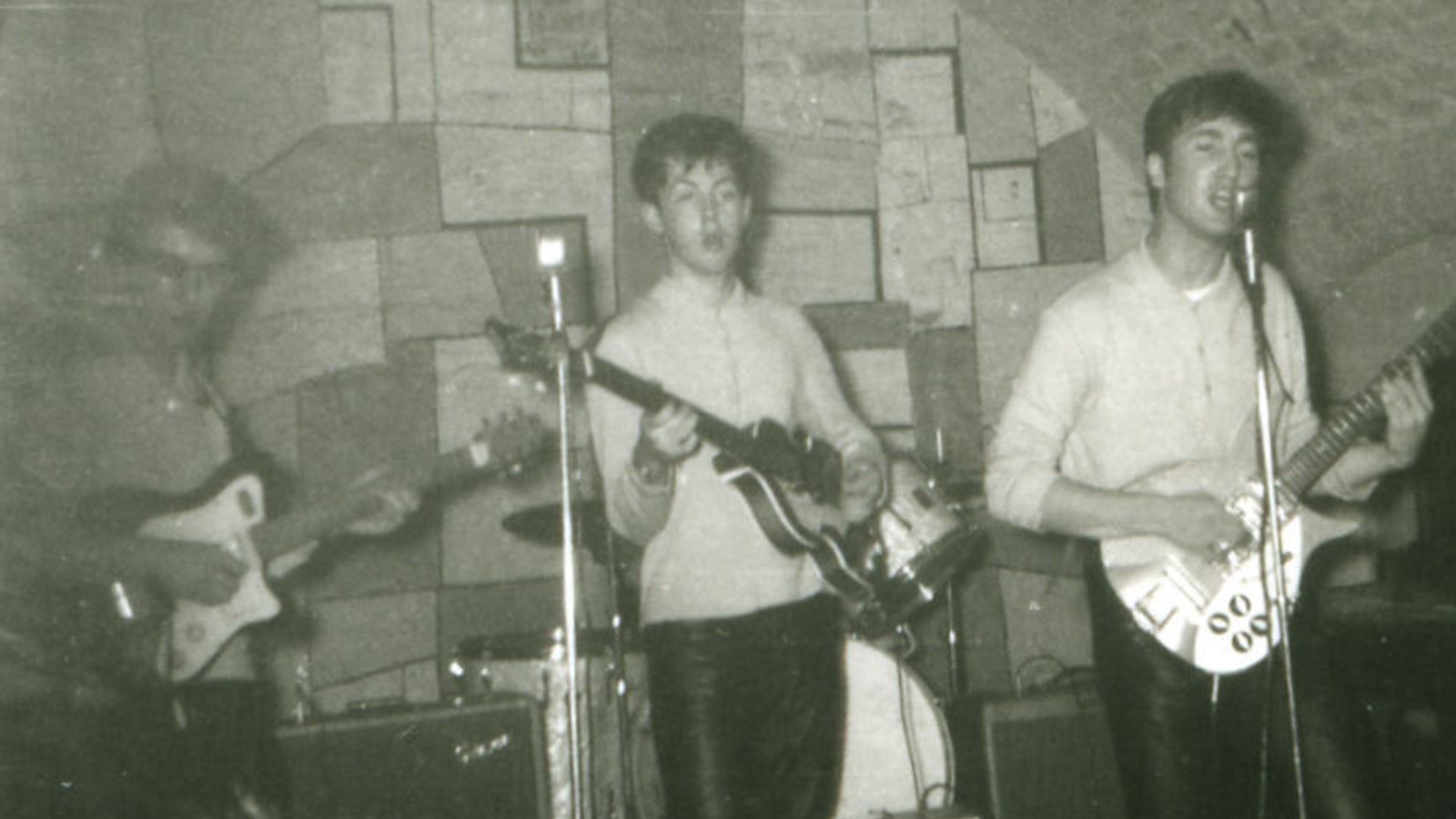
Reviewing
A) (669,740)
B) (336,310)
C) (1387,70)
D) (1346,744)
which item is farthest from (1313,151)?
(336,310)

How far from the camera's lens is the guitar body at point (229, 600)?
3133 millimetres

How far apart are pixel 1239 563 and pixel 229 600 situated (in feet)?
7.12

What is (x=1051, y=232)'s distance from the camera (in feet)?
16.5

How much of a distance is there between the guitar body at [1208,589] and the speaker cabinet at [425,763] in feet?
5.09

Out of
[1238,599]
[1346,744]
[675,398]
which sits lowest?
[1346,744]

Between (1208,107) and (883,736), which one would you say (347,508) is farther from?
(1208,107)

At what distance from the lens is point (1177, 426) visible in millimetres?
2904

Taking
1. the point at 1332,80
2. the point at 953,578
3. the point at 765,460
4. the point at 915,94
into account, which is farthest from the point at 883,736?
the point at 915,94

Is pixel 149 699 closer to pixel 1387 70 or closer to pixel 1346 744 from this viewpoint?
pixel 1346 744

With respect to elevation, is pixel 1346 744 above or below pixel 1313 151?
below

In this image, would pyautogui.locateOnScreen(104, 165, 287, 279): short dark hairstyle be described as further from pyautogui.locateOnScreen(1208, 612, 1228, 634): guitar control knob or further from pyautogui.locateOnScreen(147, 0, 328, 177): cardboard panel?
pyautogui.locateOnScreen(1208, 612, 1228, 634): guitar control knob

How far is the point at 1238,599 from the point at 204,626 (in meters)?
2.18

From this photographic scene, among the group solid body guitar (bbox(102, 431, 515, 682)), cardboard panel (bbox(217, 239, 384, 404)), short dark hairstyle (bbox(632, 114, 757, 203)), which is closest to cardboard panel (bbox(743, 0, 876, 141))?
cardboard panel (bbox(217, 239, 384, 404))

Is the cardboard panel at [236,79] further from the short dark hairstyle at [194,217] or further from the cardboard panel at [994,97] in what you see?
the cardboard panel at [994,97]
